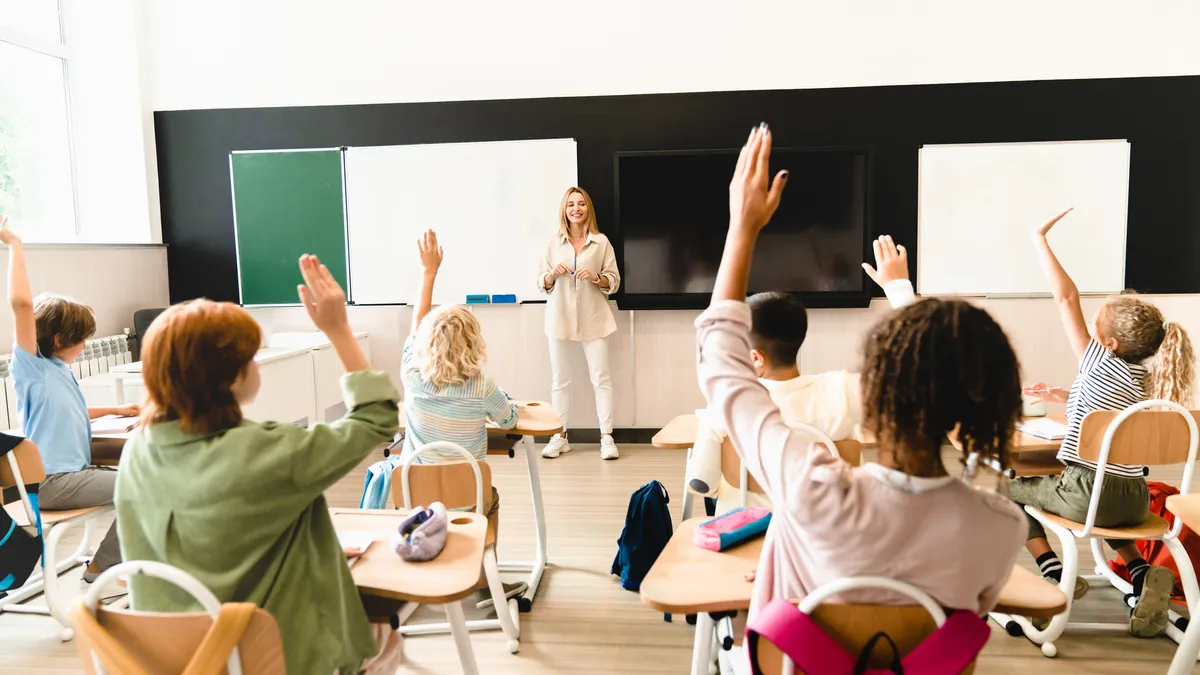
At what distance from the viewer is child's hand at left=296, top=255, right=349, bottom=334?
57.7 inches

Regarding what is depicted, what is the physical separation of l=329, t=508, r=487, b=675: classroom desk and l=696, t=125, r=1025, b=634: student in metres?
0.67

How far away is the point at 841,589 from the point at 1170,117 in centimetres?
538

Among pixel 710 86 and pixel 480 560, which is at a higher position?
pixel 710 86

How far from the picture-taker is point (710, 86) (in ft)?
17.6

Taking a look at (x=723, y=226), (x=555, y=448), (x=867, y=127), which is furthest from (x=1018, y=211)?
(x=555, y=448)

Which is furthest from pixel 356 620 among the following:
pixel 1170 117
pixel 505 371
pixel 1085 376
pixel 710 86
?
pixel 1170 117

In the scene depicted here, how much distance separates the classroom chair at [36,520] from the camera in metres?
2.54

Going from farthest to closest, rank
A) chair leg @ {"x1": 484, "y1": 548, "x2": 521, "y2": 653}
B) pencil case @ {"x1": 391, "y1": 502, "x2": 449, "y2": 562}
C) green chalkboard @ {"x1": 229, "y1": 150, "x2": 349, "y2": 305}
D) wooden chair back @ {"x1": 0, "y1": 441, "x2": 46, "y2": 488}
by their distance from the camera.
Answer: green chalkboard @ {"x1": 229, "y1": 150, "x2": 349, "y2": 305} → chair leg @ {"x1": 484, "y1": 548, "x2": 521, "y2": 653} → wooden chair back @ {"x1": 0, "y1": 441, "x2": 46, "y2": 488} → pencil case @ {"x1": 391, "y1": 502, "x2": 449, "y2": 562}

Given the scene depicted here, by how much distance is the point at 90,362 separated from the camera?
4.78m

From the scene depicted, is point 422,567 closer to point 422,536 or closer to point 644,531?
point 422,536

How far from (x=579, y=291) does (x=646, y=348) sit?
24.7 inches

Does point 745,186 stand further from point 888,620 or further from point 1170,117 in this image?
point 1170,117

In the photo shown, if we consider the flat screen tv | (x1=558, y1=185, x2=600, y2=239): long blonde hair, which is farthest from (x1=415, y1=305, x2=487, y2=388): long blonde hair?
the flat screen tv

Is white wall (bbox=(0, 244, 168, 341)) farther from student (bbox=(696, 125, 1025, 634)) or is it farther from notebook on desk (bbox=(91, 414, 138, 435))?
student (bbox=(696, 125, 1025, 634))
